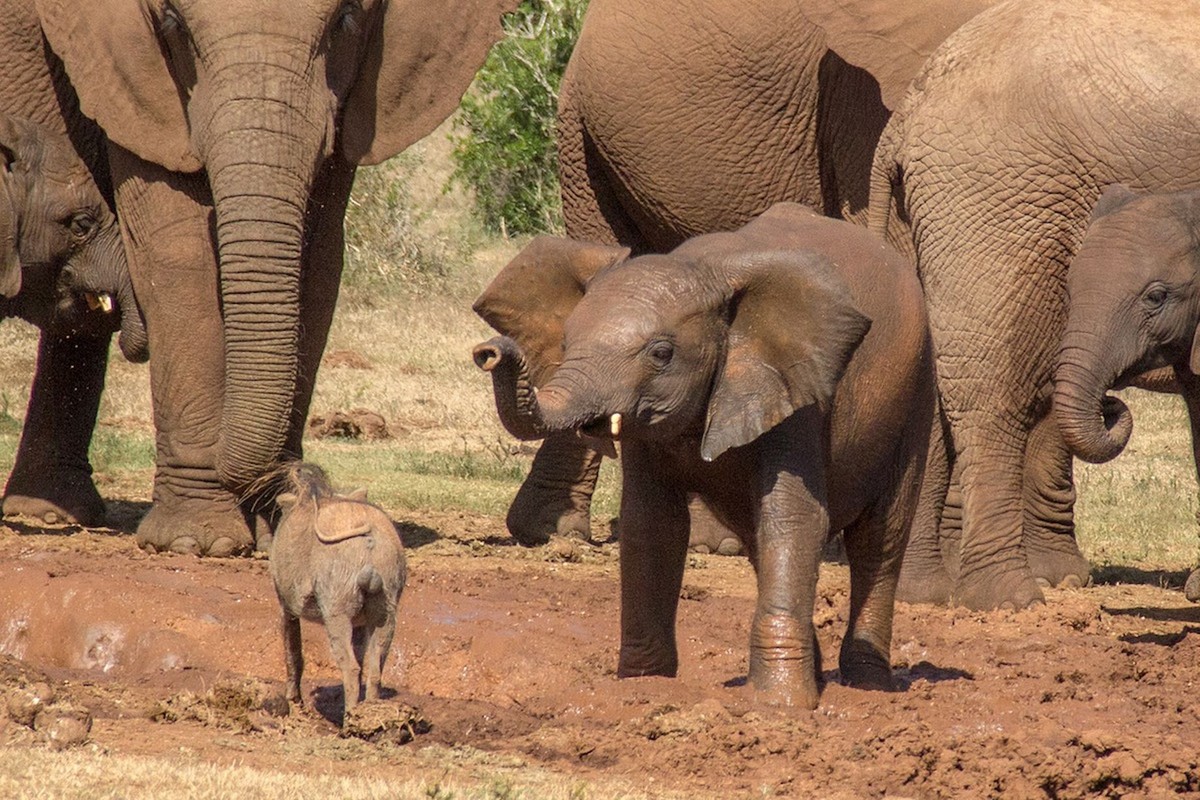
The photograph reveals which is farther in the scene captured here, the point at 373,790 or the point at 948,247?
the point at 948,247

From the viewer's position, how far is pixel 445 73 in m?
10.7

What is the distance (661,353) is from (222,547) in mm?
3834

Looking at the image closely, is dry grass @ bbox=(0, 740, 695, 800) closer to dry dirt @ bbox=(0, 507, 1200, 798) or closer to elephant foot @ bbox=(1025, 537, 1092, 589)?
dry dirt @ bbox=(0, 507, 1200, 798)

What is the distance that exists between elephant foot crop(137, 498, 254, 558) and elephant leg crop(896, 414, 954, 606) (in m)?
2.72

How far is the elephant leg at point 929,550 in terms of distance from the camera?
9.80m

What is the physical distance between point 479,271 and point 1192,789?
610 inches

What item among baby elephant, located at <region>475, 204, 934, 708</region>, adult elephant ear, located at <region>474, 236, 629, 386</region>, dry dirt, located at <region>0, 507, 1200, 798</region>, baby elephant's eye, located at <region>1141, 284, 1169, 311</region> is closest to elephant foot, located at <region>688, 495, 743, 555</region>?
dry dirt, located at <region>0, 507, 1200, 798</region>

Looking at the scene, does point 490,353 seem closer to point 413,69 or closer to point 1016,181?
point 1016,181

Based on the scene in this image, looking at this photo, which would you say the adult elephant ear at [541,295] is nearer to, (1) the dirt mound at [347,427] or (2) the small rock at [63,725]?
(2) the small rock at [63,725]

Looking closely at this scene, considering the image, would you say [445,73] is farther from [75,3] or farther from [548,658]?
[548,658]

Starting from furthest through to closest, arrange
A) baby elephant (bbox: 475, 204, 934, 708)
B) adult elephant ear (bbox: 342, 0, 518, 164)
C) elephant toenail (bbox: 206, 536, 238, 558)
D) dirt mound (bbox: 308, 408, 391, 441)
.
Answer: dirt mound (bbox: 308, 408, 391, 441)
adult elephant ear (bbox: 342, 0, 518, 164)
elephant toenail (bbox: 206, 536, 238, 558)
baby elephant (bbox: 475, 204, 934, 708)

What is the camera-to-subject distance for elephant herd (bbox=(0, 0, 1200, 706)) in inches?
279

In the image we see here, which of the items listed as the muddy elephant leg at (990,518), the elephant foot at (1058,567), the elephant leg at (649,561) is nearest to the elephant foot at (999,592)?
the muddy elephant leg at (990,518)

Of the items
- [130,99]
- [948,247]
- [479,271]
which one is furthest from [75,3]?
[479,271]
